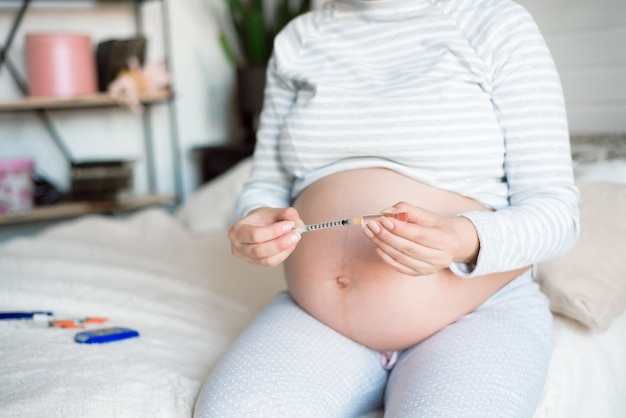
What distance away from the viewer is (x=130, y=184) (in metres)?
2.56

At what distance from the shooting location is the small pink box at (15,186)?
2.29m

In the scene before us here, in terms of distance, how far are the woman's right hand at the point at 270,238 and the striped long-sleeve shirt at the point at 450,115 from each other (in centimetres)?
13

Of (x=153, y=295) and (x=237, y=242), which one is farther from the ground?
(x=237, y=242)

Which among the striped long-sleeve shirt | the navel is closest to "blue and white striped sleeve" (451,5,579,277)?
the striped long-sleeve shirt

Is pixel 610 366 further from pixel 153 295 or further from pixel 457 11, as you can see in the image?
pixel 153 295

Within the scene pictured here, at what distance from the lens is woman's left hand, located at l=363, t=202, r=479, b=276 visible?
79 cm

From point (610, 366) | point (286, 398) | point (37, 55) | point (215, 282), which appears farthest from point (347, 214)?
point (37, 55)

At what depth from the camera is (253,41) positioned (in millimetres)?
2752

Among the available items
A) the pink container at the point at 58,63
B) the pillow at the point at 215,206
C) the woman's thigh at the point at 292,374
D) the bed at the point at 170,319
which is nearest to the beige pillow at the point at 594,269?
the bed at the point at 170,319

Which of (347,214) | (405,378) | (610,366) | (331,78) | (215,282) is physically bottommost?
(215,282)

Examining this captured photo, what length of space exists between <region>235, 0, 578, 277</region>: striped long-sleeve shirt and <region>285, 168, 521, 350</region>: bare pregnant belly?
34 millimetres

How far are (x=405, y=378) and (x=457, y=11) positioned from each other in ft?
1.72

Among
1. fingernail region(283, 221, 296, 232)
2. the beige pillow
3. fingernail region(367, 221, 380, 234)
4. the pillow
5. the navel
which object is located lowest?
the pillow

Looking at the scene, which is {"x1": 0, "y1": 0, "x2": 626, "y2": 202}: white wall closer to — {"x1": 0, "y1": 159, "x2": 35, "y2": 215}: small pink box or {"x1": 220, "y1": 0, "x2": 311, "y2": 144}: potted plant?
{"x1": 220, "y1": 0, "x2": 311, "y2": 144}: potted plant
